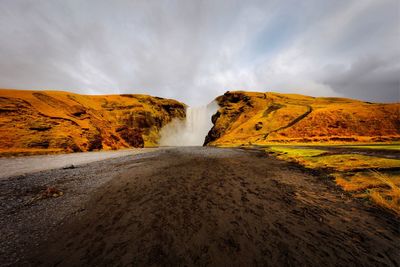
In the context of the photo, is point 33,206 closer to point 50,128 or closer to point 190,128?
point 50,128

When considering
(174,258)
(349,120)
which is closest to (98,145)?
(174,258)

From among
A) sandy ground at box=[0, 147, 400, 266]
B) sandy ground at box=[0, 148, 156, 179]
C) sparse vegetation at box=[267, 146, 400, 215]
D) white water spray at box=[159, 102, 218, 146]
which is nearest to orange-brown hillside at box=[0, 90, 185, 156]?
sandy ground at box=[0, 148, 156, 179]

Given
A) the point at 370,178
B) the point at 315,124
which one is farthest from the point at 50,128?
the point at 315,124

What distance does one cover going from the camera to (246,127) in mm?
56062

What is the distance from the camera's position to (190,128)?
91500 mm

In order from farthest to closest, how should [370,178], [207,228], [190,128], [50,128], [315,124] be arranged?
[190,128] < [315,124] < [50,128] < [370,178] < [207,228]

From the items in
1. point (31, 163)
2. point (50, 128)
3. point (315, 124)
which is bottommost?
point (31, 163)

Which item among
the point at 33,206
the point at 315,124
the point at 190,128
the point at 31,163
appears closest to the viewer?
the point at 33,206

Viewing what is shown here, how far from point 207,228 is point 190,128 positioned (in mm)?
86076

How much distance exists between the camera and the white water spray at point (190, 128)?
84.8 m

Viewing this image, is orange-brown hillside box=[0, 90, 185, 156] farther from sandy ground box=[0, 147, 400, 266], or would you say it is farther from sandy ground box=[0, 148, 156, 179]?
sandy ground box=[0, 147, 400, 266]

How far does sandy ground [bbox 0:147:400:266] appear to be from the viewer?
4.38 m

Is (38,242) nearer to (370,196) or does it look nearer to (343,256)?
(343,256)

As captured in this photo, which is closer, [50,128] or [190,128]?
[50,128]
